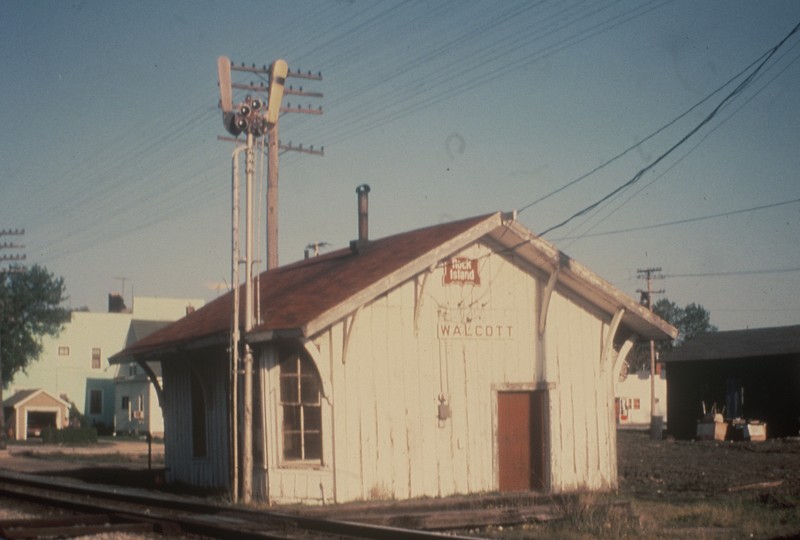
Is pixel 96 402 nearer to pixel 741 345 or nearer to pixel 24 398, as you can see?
pixel 24 398

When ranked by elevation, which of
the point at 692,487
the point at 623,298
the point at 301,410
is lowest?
the point at 692,487

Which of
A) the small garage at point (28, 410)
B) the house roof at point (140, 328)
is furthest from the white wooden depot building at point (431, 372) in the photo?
the small garage at point (28, 410)

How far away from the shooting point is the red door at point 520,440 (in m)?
18.0

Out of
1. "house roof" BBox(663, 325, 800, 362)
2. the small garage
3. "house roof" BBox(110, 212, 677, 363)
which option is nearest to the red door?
"house roof" BBox(110, 212, 677, 363)

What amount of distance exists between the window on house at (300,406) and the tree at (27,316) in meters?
56.1

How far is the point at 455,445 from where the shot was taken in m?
17.5

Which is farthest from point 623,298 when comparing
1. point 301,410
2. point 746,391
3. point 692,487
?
→ point 746,391

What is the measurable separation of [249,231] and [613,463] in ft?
26.0

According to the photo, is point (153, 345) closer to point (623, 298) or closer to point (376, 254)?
point (376, 254)

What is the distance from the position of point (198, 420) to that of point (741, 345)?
108 ft

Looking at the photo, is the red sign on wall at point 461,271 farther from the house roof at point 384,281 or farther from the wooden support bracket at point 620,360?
the wooden support bracket at point 620,360

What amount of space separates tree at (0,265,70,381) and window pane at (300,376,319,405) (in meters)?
56.2

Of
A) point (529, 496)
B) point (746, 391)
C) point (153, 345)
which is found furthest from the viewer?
point (746, 391)

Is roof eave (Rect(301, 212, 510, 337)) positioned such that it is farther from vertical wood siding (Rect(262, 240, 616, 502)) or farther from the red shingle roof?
vertical wood siding (Rect(262, 240, 616, 502))
